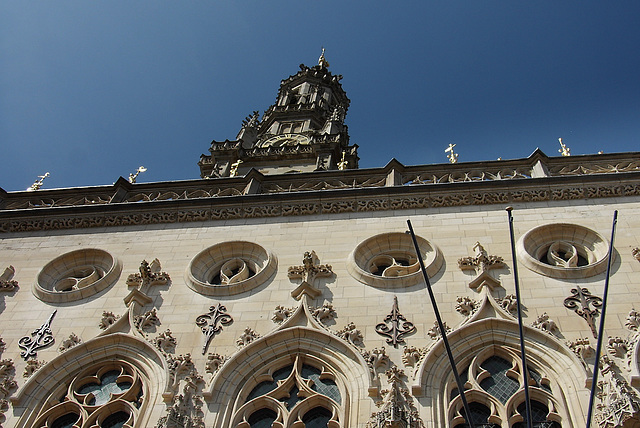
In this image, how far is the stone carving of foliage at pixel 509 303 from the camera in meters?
11.7

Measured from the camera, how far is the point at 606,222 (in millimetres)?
13664

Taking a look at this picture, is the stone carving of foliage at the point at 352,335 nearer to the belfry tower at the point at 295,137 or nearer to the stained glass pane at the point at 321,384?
the stained glass pane at the point at 321,384

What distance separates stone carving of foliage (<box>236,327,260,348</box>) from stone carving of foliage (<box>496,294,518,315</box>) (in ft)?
14.0

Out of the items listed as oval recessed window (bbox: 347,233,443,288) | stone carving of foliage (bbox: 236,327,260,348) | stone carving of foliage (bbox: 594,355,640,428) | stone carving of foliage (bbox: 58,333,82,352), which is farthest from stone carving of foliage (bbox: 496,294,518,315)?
stone carving of foliage (bbox: 58,333,82,352)

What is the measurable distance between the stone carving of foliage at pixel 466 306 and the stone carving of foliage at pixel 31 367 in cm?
739

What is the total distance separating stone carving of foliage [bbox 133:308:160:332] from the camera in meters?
12.6

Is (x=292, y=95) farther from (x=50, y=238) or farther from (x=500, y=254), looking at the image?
(x=500, y=254)

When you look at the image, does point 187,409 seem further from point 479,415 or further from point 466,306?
point 466,306

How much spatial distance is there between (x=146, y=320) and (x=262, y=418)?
10.6 feet

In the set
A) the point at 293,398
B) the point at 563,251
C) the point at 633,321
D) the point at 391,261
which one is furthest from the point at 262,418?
the point at 563,251

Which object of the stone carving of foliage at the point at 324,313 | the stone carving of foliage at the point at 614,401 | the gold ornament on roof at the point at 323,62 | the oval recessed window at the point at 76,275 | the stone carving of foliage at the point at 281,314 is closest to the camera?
the stone carving of foliage at the point at 614,401

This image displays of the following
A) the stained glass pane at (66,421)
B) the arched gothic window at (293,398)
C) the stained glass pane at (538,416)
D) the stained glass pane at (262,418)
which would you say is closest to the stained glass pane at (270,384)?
the arched gothic window at (293,398)

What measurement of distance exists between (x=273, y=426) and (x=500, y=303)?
14.5 ft

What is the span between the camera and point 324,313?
40.0 feet
